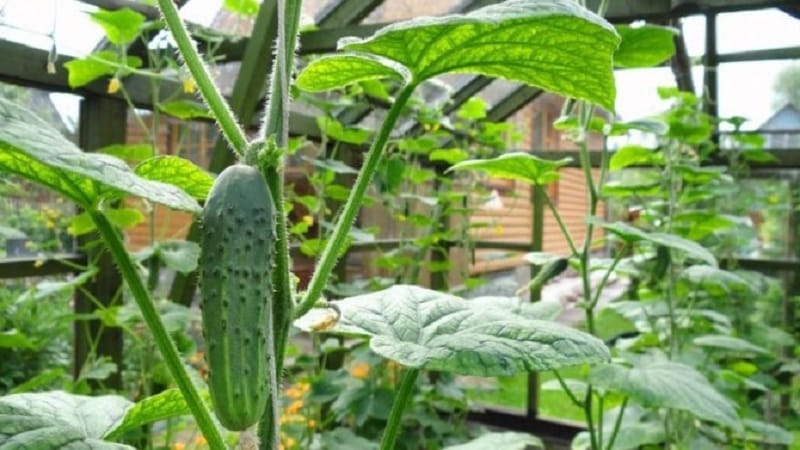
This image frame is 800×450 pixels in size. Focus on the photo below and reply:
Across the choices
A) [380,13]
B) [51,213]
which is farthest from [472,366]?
[380,13]

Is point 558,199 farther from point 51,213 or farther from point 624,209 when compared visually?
point 51,213

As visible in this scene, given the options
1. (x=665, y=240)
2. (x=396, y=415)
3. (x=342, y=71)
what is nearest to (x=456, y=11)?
(x=665, y=240)

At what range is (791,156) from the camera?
3.34 meters

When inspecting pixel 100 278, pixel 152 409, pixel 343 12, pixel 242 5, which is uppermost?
pixel 343 12

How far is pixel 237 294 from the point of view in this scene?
0.46 m

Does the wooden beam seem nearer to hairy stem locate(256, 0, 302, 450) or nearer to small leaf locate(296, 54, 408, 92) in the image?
small leaf locate(296, 54, 408, 92)

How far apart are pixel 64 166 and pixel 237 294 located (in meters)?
0.13

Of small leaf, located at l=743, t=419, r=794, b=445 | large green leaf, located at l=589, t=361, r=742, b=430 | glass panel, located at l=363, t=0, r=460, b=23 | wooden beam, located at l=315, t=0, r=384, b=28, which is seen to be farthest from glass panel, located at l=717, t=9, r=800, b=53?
large green leaf, located at l=589, t=361, r=742, b=430

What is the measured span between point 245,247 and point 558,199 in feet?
19.8

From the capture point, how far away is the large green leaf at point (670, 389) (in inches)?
40.0

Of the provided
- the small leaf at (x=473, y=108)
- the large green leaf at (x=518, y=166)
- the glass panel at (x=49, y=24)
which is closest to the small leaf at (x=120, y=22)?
the glass panel at (x=49, y=24)

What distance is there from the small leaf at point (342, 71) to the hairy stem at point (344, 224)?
0.04 metres

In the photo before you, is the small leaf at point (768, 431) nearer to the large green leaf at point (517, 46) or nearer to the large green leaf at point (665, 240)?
the large green leaf at point (665, 240)

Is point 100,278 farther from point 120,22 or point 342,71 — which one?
point 342,71
